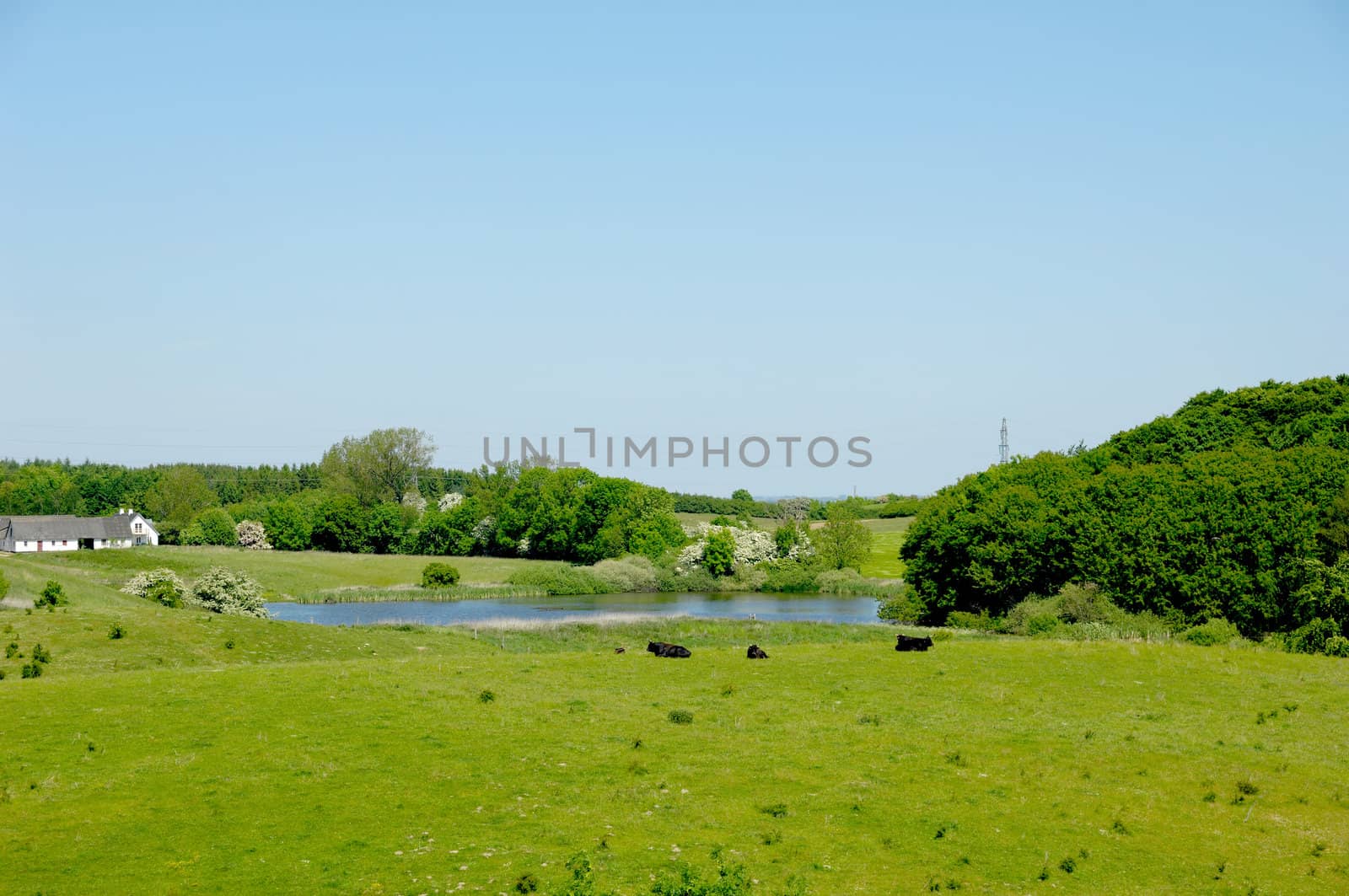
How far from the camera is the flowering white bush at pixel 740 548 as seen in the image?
401ft

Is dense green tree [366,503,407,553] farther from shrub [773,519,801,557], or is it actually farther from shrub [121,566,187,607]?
shrub [121,566,187,607]

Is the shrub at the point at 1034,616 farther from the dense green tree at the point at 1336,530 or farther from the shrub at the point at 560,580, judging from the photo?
the shrub at the point at 560,580

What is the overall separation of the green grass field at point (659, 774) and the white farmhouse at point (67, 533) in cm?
12116

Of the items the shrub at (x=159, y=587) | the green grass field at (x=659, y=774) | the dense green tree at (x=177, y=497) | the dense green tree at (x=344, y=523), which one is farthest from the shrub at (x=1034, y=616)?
the dense green tree at (x=177, y=497)

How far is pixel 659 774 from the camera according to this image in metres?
23.4

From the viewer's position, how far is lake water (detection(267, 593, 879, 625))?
260 ft

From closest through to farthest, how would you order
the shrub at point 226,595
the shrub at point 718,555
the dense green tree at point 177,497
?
the shrub at point 226,595
the shrub at point 718,555
the dense green tree at point 177,497

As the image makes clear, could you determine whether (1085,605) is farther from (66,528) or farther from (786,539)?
(66,528)

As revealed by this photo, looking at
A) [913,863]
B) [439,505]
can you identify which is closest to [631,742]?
[913,863]

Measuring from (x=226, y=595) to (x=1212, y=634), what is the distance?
54517 mm

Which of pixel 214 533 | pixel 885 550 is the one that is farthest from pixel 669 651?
pixel 214 533

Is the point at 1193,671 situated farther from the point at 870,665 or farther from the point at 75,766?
the point at 75,766

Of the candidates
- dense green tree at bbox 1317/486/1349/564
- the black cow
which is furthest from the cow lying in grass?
dense green tree at bbox 1317/486/1349/564

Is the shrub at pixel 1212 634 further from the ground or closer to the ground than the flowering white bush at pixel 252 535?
closer to the ground
